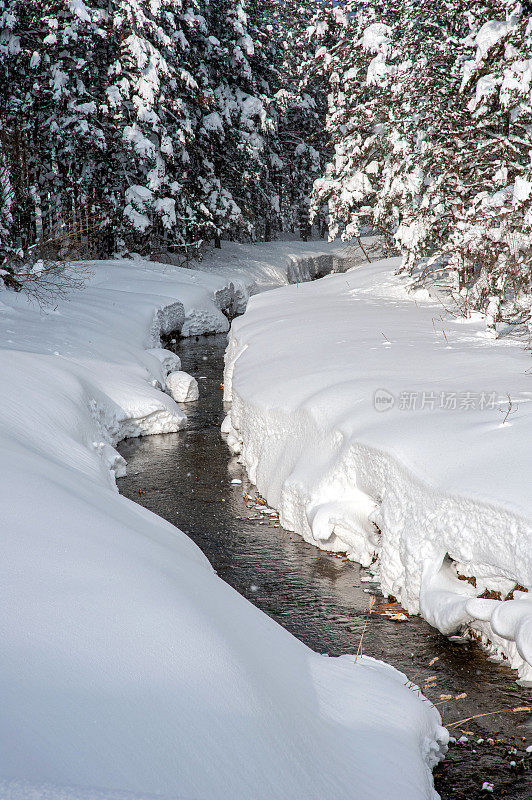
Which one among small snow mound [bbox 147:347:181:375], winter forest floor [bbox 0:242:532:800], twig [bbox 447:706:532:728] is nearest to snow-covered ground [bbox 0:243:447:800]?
winter forest floor [bbox 0:242:532:800]

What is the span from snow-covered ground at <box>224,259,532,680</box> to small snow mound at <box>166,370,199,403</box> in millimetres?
2249

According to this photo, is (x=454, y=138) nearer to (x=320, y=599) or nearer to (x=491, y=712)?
(x=320, y=599)

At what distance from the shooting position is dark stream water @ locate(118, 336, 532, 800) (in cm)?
470

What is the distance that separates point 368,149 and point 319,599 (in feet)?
50.6

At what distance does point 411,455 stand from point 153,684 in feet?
13.7

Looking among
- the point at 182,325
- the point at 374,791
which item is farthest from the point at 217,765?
the point at 182,325

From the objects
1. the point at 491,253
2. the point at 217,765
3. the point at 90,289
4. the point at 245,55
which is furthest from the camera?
the point at 245,55

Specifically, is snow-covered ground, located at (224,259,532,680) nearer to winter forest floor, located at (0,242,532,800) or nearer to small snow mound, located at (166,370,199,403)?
winter forest floor, located at (0,242,532,800)

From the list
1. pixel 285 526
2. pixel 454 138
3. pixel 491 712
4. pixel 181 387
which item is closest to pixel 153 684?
pixel 491 712

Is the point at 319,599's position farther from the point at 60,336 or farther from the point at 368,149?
the point at 368,149

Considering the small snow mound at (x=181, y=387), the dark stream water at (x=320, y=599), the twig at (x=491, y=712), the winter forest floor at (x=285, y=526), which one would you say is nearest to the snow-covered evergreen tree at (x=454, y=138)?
the winter forest floor at (x=285, y=526)

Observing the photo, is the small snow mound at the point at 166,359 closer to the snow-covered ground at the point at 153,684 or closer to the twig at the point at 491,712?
the snow-covered ground at the point at 153,684

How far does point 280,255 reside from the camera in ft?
110

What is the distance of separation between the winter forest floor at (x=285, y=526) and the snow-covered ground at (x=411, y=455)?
24mm
